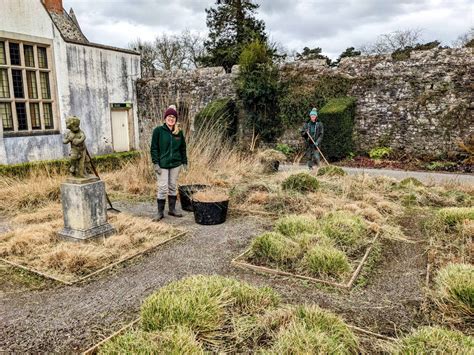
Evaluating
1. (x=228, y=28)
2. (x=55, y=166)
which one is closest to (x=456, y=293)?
(x=55, y=166)

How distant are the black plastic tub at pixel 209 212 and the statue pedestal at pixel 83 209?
1300 mm

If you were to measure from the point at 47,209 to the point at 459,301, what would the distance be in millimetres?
5538

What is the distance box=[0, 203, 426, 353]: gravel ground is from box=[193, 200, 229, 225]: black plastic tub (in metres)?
0.93

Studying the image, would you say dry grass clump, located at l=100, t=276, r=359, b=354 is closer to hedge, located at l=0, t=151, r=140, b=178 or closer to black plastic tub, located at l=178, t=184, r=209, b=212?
black plastic tub, located at l=178, t=184, r=209, b=212

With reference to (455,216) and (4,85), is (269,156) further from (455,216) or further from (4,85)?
(4,85)

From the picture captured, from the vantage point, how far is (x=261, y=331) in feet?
7.98

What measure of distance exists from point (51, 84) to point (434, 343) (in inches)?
477

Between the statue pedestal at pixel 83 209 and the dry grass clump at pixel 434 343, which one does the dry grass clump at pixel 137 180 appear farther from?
the dry grass clump at pixel 434 343

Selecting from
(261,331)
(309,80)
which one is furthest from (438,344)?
(309,80)

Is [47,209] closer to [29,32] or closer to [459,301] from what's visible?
[459,301]

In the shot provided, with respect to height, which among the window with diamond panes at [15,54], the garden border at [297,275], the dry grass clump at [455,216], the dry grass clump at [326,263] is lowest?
the garden border at [297,275]

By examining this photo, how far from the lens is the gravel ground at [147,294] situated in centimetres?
256

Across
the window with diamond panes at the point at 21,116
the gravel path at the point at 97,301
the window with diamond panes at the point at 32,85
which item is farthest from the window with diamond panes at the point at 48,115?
the gravel path at the point at 97,301

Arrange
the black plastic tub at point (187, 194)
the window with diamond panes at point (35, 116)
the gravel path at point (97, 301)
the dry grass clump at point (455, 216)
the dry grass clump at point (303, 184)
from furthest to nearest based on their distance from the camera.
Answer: the window with diamond panes at point (35, 116) → the dry grass clump at point (303, 184) → the black plastic tub at point (187, 194) → the dry grass clump at point (455, 216) → the gravel path at point (97, 301)
